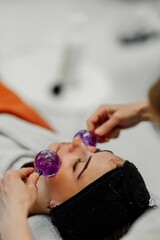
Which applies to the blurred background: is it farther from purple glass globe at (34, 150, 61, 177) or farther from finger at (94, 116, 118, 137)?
purple glass globe at (34, 150, 61, 177)

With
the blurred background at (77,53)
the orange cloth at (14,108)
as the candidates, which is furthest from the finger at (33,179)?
the blurred background at (77,53)

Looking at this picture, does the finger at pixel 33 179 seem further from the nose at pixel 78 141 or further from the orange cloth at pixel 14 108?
the orange cloth at pixel 14 108

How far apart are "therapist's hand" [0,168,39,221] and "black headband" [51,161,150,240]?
0.07 metres

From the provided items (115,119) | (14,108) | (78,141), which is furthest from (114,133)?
(14,108)

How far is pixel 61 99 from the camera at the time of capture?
1.76 m

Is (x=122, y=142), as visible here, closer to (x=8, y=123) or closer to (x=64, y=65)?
(x=8, y=123)

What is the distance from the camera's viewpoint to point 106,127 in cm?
107

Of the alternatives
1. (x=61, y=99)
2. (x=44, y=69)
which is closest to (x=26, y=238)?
(x=61, y=99)

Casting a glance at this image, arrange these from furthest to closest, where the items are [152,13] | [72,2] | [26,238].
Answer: [72,2], [152,13], [26,238]

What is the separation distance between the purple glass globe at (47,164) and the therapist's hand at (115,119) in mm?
181

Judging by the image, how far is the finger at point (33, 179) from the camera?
864mm

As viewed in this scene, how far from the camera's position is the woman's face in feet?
2.93

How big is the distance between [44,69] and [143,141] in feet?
2.50

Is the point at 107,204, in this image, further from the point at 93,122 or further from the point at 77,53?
the point at 77,53
